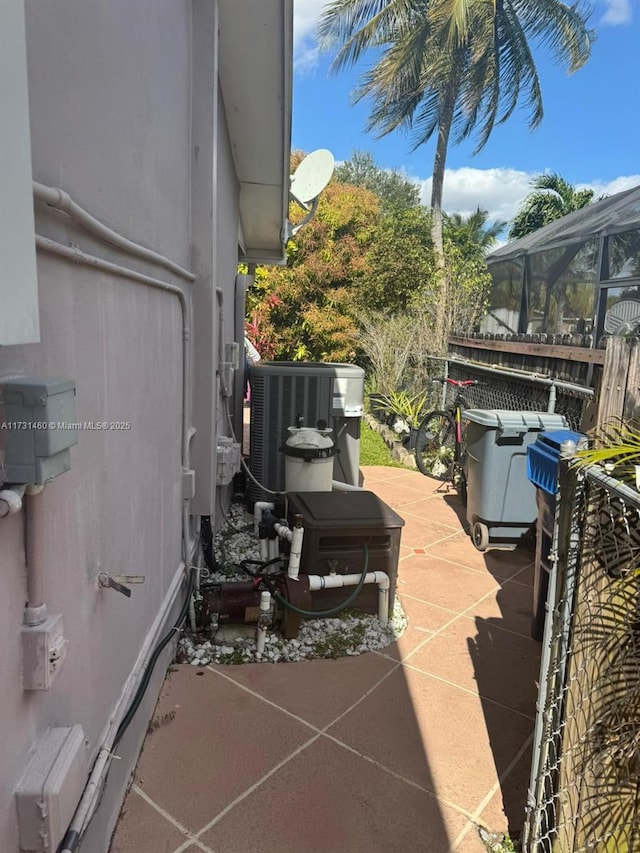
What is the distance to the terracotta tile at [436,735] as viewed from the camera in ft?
7.26

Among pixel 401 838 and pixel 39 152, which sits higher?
pixel 39 152

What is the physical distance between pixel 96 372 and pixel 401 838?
6.11 feet

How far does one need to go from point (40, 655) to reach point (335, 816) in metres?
1.43

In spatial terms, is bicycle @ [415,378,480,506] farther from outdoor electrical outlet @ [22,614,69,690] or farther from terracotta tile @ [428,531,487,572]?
outdoor electrical outlet @ [22,614,69,690]

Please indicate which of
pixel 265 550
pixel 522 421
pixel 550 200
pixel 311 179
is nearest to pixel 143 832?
pixel 265 550

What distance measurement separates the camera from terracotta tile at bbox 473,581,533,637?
3448 mm

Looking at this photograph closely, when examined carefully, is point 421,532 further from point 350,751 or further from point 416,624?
point 350,751

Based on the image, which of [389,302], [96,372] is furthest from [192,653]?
[389,302]

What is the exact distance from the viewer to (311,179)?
6477 millimetres

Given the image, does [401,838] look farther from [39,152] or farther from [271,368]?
[271,368]

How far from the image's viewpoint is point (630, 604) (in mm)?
1413

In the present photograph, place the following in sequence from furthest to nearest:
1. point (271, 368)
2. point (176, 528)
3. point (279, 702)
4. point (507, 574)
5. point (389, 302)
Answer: point (389, 302)
point (271, 368)
point (507, 574)
point (176, 528)
point (279, 702)

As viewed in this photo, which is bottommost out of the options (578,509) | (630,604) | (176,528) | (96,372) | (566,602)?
(176,528)

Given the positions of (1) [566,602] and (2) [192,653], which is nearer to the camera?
(1) [566,602]
